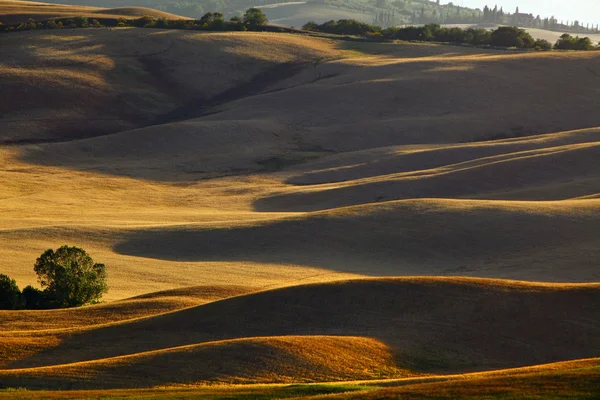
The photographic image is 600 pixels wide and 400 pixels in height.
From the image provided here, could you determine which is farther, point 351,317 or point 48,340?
point 351,317

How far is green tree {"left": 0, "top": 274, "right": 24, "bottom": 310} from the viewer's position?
128 feet

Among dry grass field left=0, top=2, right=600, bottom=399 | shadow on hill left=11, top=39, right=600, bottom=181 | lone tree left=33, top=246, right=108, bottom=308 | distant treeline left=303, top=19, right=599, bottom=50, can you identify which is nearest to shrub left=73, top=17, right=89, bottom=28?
dry grass field left=0, top=2, right=600, bottom=399

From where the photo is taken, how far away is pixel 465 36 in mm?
135250

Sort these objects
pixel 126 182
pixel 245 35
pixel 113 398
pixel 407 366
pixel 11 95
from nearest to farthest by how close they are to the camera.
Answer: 1. pixel 113 398
2. pixel 407 366
3. pixel 126 182
4. pixel 11 95
5. pixel 245 35

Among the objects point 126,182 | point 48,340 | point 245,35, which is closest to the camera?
point 48,340

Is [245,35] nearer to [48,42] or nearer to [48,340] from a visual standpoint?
[48,42]

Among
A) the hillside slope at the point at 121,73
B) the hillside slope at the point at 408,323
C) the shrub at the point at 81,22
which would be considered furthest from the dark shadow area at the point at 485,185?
the shrub at the point at 81,22

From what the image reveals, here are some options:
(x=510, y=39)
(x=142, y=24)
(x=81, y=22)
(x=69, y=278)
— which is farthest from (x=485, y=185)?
(x=81, y=22)

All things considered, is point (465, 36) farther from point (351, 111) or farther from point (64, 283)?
point (64, 283)

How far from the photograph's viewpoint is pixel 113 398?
22719 millimetres

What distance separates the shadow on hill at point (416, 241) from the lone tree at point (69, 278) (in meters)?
11.6

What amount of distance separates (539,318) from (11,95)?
254 ft

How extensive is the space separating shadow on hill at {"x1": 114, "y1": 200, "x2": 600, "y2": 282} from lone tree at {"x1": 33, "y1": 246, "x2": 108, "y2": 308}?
37.9 ft

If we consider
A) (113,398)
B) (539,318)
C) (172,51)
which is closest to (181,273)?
(539,318)
